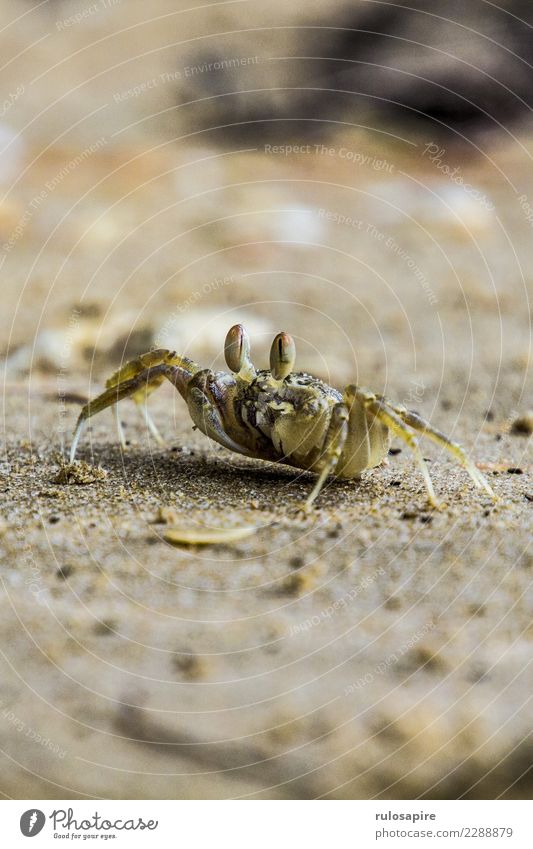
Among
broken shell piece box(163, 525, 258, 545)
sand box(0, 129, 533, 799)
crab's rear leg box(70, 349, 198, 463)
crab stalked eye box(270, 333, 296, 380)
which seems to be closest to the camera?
Result: sand box(0, 129, 533, 799)

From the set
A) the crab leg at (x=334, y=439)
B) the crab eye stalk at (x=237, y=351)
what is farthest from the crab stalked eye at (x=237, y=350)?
the crab leg at (x=334, y=439)

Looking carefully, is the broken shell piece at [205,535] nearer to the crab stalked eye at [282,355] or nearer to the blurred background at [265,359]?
the blurred background at [265,359]

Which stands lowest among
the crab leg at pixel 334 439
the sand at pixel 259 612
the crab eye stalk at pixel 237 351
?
the sand at pixel 259 612

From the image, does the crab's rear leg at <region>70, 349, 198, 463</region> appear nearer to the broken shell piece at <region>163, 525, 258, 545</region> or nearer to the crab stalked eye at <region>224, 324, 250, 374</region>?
Answer: the crab stalked eye at <region>224, 324, 250, 374</region>

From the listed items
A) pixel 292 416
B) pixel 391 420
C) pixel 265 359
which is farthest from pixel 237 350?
A: pixel 265 359

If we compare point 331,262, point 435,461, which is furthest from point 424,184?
point 435,461

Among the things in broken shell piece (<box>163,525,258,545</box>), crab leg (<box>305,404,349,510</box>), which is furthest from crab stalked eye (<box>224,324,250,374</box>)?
broken shell piece (<box>163,525,258,545</box>)
